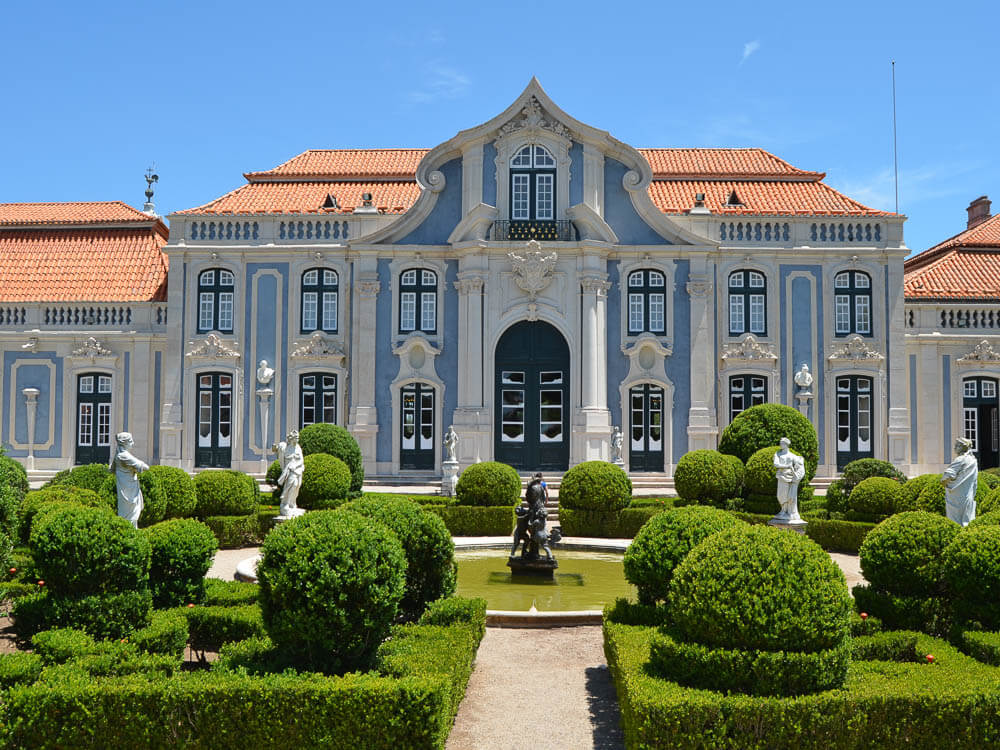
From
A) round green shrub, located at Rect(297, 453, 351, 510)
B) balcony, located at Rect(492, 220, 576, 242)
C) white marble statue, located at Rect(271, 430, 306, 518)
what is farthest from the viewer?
balcony, located at Rect(492, 220, 576, 242)

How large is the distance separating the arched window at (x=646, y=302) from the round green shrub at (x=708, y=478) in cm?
822

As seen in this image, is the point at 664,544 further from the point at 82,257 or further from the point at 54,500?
the point at 82,257

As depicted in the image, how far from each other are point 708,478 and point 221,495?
1095 cm

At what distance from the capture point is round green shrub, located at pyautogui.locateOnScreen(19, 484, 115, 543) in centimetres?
1383

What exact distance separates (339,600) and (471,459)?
65.3 ft

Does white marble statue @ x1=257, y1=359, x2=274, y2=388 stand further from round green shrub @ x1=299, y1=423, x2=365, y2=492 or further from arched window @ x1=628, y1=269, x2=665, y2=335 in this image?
arched window @ x1=628, y1=269, x2=665, y2=335

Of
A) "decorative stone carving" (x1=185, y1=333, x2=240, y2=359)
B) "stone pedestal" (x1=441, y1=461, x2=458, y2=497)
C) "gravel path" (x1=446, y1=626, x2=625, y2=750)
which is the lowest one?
"gravel path" (x1=446, y1=626, x2=625, y2=750)

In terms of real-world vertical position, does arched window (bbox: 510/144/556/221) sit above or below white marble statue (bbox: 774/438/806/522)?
above

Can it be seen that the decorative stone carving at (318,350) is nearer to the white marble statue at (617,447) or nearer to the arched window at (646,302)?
the white marble statue at (617,447)

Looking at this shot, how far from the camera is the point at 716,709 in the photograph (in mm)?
6609

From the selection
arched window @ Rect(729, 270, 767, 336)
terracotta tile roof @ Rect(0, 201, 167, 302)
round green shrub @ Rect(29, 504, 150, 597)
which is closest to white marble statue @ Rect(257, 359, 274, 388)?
terracotta tile roof @ Rect(0, 201, 167, 302)

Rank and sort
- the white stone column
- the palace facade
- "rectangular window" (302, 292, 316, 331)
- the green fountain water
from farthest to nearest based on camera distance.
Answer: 1. "rectangular window" (302, 292, 316, 331)
2. the palace facade
3. the white stone column
4. the green fountain water

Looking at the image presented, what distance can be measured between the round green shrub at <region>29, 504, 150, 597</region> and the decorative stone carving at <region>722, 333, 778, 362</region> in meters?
22.3

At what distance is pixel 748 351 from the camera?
93.5 ft
